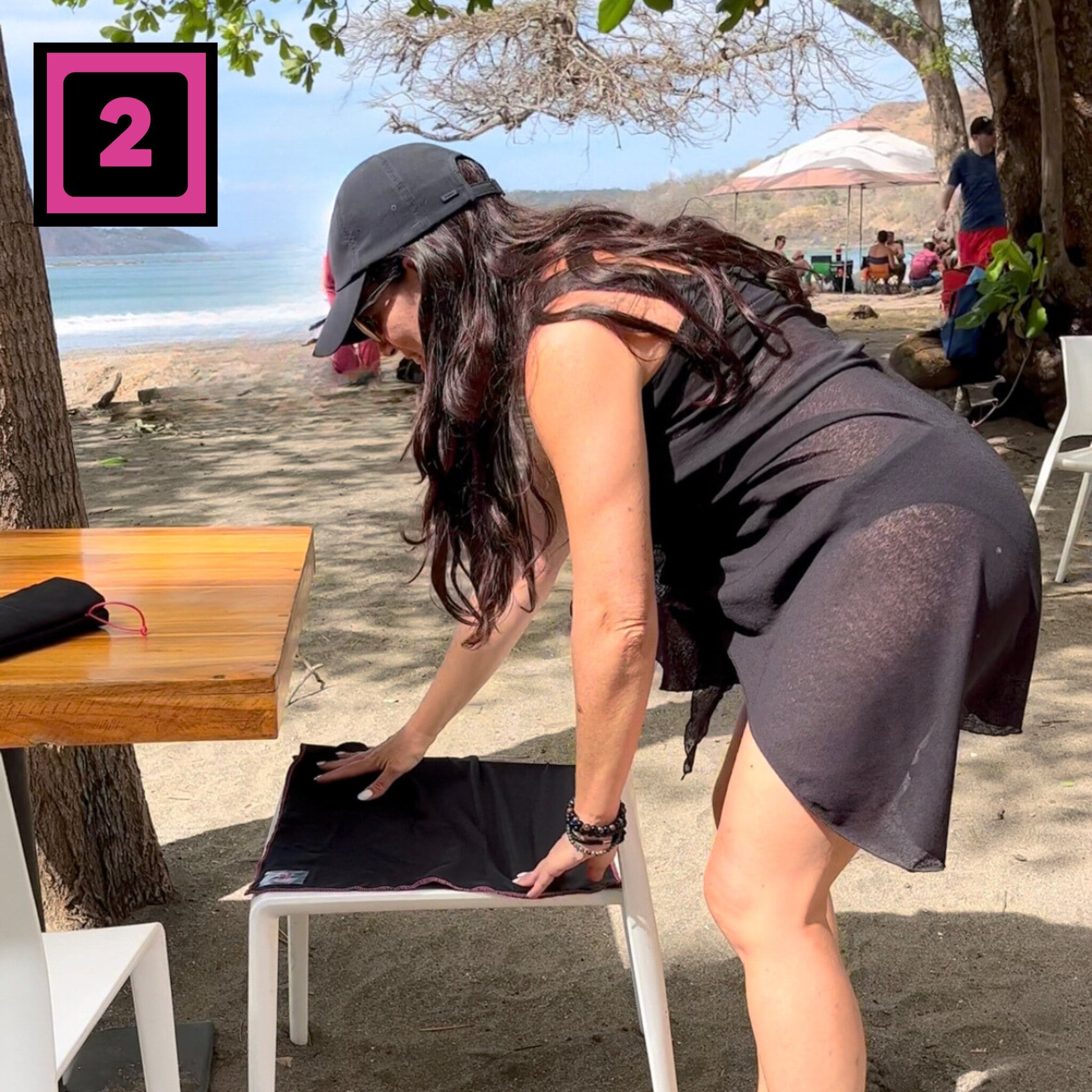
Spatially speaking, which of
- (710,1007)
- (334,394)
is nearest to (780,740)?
(710,1007)

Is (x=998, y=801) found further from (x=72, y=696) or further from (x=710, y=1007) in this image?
(x=72, y=696)

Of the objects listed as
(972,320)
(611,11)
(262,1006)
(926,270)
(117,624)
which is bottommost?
(926,270)

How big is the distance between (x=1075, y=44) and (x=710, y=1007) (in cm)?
596

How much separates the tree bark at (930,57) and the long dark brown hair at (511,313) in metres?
16.0

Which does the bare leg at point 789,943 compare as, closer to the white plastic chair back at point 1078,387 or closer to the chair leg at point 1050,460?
the chair leg at point 1050,460

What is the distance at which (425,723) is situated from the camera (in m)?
1.98

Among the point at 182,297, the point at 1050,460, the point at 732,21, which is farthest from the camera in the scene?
the point at 182,297

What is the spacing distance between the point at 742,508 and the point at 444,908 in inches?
24.8

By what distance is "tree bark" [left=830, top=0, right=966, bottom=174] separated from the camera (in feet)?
53.1

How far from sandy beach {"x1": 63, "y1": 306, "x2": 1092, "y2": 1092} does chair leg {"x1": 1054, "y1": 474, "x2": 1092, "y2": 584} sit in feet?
0.15

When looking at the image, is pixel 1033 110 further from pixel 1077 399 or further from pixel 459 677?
pixel 459 677

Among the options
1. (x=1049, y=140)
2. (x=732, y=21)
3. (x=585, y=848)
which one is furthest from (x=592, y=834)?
(x=1049, y=140)

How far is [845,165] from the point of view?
63.7 feet

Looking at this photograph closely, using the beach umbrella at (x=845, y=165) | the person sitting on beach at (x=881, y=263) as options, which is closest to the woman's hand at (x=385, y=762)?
the beach umbrella at (x=845, y=165)
